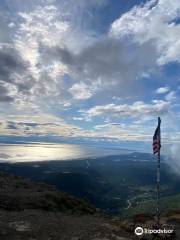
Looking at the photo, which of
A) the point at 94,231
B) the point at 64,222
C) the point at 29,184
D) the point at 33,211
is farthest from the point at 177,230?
the point at 29,184

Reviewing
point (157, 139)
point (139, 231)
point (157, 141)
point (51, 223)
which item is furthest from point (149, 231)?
point (51, 223)

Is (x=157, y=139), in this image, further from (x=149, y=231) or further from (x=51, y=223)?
(x=51, y=223)

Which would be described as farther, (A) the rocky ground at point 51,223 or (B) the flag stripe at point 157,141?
(B) the flag stripe at point 157,141

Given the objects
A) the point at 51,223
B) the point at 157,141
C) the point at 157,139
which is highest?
the point at 157,139

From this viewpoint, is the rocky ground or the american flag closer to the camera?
the rocky ground

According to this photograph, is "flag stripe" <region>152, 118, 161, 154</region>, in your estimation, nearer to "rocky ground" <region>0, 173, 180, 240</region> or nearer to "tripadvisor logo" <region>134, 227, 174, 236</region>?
"tripadvisor logo" <region>134, 227, 174, 236</region>

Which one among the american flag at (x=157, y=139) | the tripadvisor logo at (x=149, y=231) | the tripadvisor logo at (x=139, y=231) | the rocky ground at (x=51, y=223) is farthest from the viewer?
the american flag at (x=157, y=139)

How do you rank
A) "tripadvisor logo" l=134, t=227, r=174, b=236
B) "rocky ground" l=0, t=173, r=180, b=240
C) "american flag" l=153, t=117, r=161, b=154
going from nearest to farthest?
"rocky ground" l=0, t=173, r=180, b=240, "tripadvisor logo" l=134, t=227, r=174, b=236, "american flag" l=153, t=117, r=161, b=154

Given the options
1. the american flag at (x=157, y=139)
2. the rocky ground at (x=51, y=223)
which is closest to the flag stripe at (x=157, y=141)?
the american flag at (x=157, y=139)

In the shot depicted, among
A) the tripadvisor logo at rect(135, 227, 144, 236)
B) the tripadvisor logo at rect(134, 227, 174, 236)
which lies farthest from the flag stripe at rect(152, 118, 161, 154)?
the tripadvisor logo at rect(135, 227, 144, 236)

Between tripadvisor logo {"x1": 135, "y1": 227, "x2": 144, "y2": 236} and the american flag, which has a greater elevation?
the american flag

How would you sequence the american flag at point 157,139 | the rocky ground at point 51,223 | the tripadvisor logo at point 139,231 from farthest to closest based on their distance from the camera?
1. the american flag at point 157,139
2. the tripadvisor logo at point 139,231
3. the rocky ground at point 51,223

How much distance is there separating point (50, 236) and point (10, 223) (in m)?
4.72

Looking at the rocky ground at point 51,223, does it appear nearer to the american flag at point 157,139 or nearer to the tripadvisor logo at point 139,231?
the tripadvisor logo at point 139,231
